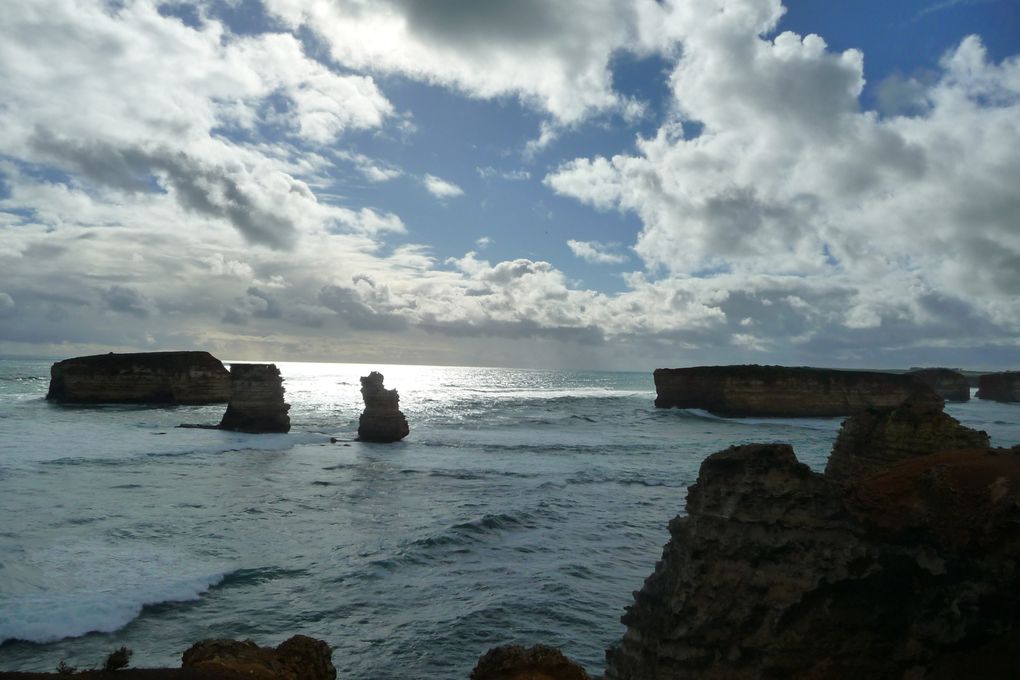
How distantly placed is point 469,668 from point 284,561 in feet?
20.1

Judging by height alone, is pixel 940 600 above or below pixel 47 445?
above

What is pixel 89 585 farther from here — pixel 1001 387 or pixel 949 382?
pixel 1001 387

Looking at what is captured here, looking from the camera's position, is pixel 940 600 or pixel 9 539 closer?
pixel 940 600

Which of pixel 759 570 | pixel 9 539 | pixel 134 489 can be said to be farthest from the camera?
pixel 134 489

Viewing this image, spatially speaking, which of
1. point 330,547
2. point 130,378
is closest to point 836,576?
point 330,547

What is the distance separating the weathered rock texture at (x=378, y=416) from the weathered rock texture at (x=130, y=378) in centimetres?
3340

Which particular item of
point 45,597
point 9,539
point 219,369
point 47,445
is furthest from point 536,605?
point 219,369

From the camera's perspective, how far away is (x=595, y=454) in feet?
103

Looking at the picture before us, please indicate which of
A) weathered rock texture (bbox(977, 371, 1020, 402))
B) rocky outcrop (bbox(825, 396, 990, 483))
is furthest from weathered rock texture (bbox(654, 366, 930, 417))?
rocky outcrop (bbox(825, 396, 990, 483))

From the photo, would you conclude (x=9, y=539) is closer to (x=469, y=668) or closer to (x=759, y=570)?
(x=469, y=668)

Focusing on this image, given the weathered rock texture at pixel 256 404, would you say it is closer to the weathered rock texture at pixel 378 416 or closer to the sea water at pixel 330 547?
the sea water at pixel 330 547

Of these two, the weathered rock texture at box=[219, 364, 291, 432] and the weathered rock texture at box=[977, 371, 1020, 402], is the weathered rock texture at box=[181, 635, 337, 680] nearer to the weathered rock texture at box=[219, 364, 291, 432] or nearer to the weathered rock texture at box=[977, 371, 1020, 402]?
the weathered rock texture at box=[219, 364, 291, 432]

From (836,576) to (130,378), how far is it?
66302 millimetres

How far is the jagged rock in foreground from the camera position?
5.23m
